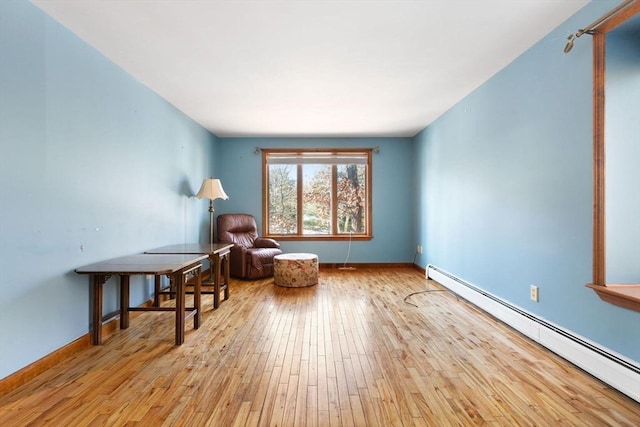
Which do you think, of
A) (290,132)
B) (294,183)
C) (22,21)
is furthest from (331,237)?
(22,21)

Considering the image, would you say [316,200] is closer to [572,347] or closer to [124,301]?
[124,301]

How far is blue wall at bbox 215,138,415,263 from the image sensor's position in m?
5.57

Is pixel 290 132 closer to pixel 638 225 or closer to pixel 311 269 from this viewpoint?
pixel 311 269

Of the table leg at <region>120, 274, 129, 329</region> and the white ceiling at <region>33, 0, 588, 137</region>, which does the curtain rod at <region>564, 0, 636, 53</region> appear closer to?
the white ceiling at <region>33, 0, 588, 137</region>

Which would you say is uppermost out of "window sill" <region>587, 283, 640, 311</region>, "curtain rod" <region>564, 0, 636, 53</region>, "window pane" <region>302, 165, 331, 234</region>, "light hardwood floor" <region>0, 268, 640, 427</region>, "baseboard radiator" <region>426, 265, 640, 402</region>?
"curtain rod" <region>564, 0, 636, 53</region>

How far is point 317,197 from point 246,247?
157cm

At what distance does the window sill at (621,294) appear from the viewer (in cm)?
167

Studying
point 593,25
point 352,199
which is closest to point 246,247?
point 352,199

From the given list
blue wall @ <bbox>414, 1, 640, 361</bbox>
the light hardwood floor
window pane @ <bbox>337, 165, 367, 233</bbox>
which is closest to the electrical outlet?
blue wall @ <bbox>414, 1, 640, 361</bbox>

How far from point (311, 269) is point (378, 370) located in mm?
2353

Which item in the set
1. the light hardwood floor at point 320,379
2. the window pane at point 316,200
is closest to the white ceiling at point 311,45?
the window pane at point 316,200

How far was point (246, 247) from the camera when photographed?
4.99 m

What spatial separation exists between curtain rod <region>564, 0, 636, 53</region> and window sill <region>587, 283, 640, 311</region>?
148cm

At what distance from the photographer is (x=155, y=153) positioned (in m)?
3.41
